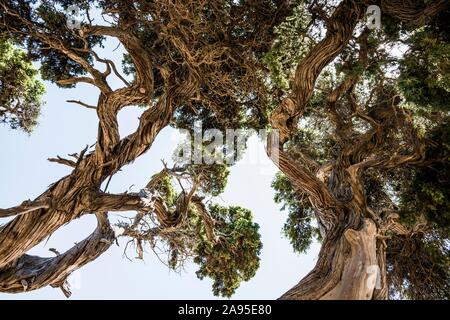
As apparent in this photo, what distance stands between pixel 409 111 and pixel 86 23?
15.3 ft

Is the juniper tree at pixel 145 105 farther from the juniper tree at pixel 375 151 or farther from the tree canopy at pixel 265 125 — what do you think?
the juniper tree at pixel 375 151

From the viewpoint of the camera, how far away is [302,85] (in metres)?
4.61

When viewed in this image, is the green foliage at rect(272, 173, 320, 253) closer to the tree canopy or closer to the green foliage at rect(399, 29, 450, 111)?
the tree canopy

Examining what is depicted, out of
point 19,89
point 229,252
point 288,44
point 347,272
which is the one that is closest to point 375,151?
point 288,44

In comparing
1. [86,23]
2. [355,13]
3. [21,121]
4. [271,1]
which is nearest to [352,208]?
[355,13]

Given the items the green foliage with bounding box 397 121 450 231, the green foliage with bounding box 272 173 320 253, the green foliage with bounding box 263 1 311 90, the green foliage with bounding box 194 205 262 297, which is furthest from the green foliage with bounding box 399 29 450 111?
the green foliage with bounding box 194 205 262 297

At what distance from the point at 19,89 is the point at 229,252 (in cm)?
502

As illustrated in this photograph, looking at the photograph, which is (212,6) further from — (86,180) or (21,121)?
(21,121)

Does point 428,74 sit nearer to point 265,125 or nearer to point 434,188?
point 434,188

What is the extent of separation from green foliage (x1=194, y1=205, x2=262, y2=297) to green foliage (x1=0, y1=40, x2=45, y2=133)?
403 centimetres

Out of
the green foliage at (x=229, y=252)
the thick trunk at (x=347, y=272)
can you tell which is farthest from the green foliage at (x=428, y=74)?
the green foliage at (x=229, y=252)

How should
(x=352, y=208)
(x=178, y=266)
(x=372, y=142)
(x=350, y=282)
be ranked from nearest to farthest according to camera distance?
(x=350, y=282) < (x=352, y=208) < (x=372, y=142) < (x=178, y=266)

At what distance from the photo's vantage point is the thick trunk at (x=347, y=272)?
322cm
